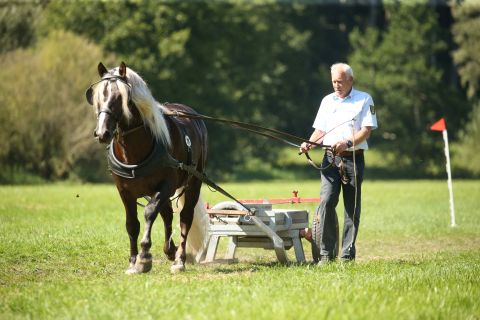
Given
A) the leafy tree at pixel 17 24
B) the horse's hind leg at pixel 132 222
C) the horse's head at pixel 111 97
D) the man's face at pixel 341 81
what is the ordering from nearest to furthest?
1. the horse's head at pixel 111 97
2. the horse's hind leg at pixel 132 222
3. the man's face at pixel 341 81
4. the leafy tree at pixel 17 24

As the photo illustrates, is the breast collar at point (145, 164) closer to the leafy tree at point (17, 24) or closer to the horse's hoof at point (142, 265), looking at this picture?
the horse's hoof at point (142, 265)

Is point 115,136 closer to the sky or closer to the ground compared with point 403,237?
closer to the sky

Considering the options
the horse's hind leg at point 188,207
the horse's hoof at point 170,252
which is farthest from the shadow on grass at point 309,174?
the horse's hoof at point 170,252

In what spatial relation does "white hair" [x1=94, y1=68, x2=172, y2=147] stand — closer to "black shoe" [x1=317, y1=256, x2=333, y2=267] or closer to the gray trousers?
the gray trousers

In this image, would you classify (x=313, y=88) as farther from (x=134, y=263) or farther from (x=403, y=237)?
(x=134, y=263)

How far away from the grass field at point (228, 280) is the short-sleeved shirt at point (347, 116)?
1.62m

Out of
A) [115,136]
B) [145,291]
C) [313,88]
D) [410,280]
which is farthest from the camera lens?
[313,88]

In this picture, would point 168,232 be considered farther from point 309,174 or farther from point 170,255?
point 309,174

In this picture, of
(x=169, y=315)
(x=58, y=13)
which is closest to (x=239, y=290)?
(x=169, y=315)

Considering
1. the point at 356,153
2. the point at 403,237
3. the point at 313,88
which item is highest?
the point at 313,88

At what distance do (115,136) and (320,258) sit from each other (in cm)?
314

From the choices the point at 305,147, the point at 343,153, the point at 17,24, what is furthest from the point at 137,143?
the point at 17,24

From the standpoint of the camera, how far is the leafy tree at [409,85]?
2036 inches

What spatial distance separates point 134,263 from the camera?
10078mm
